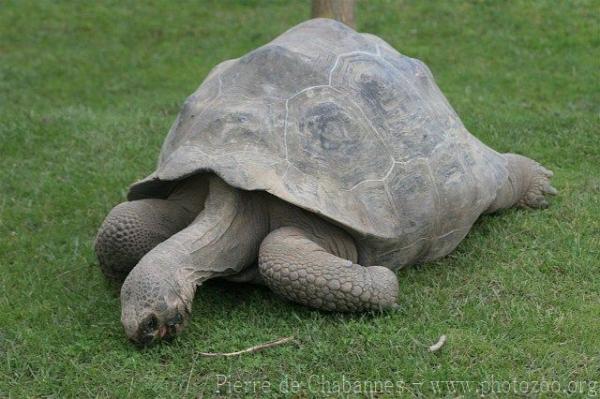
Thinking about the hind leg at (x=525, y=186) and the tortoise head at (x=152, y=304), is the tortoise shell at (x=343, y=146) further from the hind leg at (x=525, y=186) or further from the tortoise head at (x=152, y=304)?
the tortoise head at (x=152, y=304)

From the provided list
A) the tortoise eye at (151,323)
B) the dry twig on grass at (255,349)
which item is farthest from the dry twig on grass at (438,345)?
the tortoise eye at (151,323)

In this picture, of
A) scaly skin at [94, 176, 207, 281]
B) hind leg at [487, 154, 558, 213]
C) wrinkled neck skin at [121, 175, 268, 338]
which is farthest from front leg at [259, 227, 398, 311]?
hind leg at [487, 154, 558, 213]

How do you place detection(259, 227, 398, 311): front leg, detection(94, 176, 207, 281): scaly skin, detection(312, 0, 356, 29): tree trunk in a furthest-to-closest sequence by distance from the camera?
1. detection(312, 0, 356, 29): tree trunk
2. detection(94, 176, 207, 281): scaly skin
3. detection(259, 227, 398, 311): front leg

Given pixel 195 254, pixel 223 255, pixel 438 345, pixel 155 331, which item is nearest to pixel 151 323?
pixel 155 331

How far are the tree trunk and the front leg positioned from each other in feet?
12.7

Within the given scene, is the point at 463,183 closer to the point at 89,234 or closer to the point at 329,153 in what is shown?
the point at 329,153

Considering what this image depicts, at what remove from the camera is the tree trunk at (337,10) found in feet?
23.3

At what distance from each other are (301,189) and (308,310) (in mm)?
522

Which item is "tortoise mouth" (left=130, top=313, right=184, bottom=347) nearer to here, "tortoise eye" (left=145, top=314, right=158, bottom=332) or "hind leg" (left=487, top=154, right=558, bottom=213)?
"tortoise eye" (left=145, top=314, right=158, bottom=332)

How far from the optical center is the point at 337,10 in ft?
23.3

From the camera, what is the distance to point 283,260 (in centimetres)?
356

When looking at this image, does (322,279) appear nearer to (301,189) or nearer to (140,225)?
(301,189)

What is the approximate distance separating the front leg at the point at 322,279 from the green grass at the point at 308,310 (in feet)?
0.29

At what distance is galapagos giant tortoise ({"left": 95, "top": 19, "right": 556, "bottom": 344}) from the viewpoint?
354 cm
